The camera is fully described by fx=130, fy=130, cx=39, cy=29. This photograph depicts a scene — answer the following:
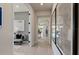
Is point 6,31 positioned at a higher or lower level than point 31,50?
higher

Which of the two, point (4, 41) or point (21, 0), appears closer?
point (21, 0)

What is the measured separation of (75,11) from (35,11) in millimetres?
6910

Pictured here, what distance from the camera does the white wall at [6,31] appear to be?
2373mm

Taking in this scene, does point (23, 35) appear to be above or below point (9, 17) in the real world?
below

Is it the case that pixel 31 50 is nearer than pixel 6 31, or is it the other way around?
pixel 6 31

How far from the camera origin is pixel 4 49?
246cm

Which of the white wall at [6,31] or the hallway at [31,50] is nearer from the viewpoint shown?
A: the white wall at [6,31]

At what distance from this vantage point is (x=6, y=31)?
254cm

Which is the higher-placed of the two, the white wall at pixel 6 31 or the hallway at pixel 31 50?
the white wall at pixel 6 31

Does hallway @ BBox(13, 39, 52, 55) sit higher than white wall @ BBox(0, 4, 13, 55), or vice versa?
white wall @ BBox(0, 4, 13, 55)

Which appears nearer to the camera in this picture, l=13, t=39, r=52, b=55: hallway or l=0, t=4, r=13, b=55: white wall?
l=0, t=4, r=13, b=55: white wall

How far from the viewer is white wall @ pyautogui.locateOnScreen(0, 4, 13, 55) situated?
2.37 metres
